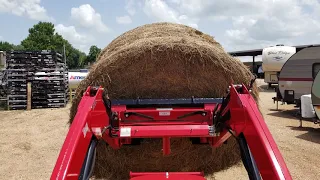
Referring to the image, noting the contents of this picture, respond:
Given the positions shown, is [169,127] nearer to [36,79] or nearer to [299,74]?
[299,74]

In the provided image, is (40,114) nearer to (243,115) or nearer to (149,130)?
(149,130)

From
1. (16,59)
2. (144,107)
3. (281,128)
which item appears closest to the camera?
(144,107)

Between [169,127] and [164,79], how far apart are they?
1173 mm

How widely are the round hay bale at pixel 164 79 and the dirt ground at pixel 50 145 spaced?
483mm

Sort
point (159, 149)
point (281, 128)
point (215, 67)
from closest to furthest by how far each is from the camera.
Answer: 1. point (215, 67)
2. point (159, 149)
3. point (281, 128)

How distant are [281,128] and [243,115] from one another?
22.8ft

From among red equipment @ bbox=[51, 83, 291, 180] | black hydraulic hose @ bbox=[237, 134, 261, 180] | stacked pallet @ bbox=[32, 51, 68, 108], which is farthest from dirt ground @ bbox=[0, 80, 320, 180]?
stacked pallet @ bbox=[32, 51, 68, 108]

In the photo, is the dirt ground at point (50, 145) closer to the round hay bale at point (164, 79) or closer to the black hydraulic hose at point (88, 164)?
the round hay bale at point (164, 79)

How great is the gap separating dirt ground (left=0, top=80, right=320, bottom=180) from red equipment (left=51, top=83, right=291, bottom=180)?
1.41m

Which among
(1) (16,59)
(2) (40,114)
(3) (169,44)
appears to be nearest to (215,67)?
(3) (169,44)

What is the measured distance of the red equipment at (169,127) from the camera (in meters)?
1.95

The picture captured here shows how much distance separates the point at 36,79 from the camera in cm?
1362

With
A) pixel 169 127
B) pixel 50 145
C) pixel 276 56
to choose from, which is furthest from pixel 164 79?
pixel 276 56

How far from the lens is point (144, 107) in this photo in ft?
11.8
